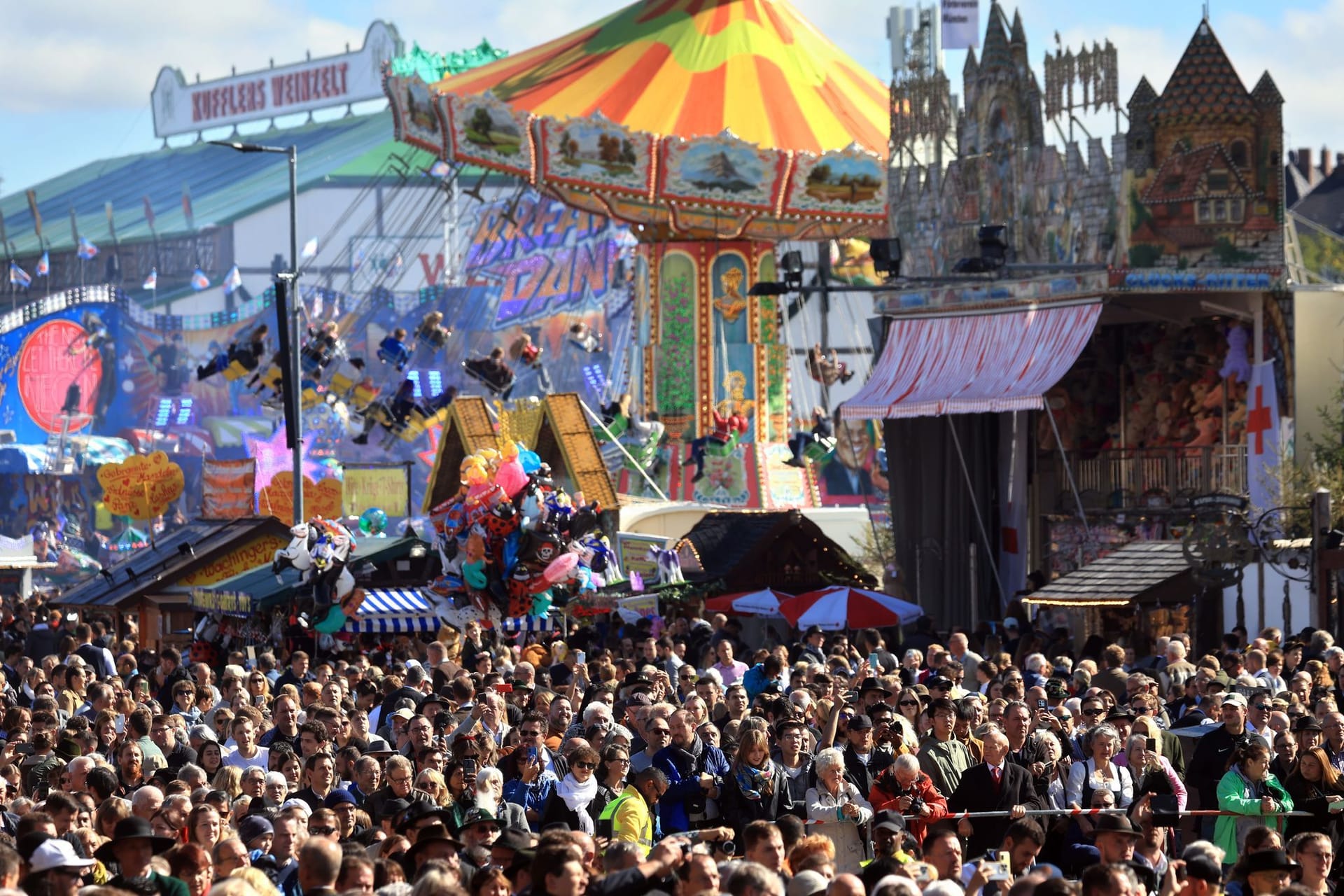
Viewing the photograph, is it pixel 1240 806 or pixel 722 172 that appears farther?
pixel 722 172

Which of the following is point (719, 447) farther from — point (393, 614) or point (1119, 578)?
point (1119, 578)

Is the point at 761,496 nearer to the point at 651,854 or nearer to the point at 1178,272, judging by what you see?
the point at 1178,272

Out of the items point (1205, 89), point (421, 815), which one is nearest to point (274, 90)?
point (1205, 89)

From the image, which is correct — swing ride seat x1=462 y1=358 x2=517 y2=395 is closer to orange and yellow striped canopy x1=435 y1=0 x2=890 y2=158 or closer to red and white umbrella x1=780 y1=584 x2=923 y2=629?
orange and yellow striped canopy x1=435 y1=0 x2=890 y2=158

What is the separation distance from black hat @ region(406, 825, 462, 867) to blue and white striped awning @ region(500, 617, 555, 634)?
651 inches

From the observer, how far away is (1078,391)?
102 ft

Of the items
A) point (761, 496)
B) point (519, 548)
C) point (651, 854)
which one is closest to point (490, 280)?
point (761, 496)

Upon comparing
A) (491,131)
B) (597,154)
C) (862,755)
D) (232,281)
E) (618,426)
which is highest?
(232,281)

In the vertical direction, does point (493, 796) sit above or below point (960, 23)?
below

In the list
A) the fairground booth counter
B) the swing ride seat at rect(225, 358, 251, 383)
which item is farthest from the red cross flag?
the swing ride seat at rect(225, 358, 251, 383)

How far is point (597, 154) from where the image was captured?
36594 mm

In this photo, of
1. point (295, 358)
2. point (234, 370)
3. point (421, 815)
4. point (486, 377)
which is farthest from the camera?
point (234, 370)

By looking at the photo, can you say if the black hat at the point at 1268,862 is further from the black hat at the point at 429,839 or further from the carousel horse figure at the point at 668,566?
the carousel horse figure at the point at 668,566

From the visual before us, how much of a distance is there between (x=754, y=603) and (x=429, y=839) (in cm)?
A: 1820
